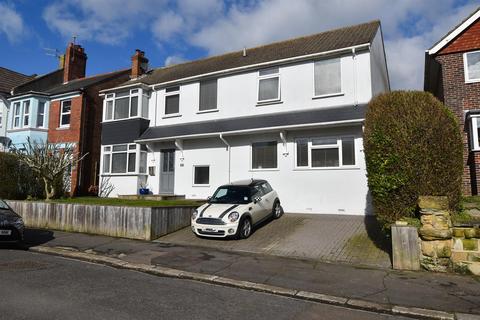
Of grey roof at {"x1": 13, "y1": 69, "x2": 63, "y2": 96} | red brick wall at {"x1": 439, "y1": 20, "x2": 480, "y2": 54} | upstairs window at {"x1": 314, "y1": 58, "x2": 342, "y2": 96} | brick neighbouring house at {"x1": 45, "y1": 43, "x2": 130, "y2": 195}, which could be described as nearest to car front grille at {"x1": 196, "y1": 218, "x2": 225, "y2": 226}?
upstairs window at {"x1": 314, "y1": 58, "x2": 342, "y2": 96}

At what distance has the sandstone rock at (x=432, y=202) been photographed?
7.60 m

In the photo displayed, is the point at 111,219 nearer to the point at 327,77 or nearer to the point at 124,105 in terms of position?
the point at 124,105

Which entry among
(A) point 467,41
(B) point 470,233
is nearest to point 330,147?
(B) point 470,233

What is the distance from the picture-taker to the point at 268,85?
637 inches

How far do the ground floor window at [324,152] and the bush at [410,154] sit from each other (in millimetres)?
5097

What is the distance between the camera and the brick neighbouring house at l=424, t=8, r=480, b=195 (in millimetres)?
14352

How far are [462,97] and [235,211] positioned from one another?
1074cm

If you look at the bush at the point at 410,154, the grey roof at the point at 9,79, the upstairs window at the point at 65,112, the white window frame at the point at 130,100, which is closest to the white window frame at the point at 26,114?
the upstairs window at the point at 65,112

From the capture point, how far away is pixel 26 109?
78.2ft

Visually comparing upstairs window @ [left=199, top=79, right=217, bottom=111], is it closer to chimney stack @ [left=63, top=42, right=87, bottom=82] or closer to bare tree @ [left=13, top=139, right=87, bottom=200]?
bare tree @ [left=13, top=139, right=87, bottom=200]

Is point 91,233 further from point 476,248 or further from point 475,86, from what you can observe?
point 475,86

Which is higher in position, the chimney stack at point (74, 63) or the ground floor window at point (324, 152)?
the chimney stack at point (74, 63)

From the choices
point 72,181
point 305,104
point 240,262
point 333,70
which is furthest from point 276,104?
point 72,181

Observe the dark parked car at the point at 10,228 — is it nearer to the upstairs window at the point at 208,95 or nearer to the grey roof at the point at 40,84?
the upstairs window at the point at 208,95
